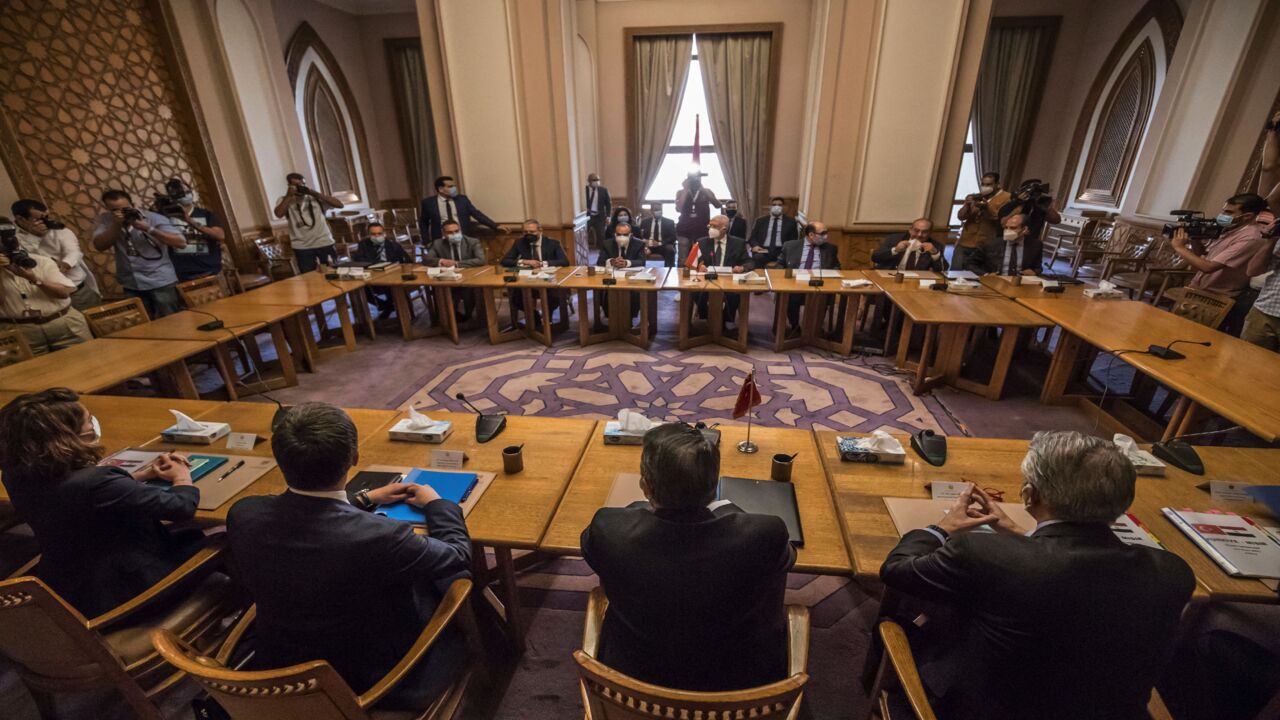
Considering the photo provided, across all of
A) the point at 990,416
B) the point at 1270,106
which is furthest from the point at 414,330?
the point at 1270,106

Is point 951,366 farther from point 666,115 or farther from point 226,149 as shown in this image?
point 226,149

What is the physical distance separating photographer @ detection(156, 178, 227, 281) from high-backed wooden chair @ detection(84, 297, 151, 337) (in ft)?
3.76

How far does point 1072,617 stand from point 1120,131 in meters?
10.1

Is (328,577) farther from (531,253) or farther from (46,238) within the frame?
(46,238)

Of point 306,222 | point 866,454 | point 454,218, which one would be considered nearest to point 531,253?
point 454,218

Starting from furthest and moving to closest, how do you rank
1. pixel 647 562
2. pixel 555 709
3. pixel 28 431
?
pixel 555 709, pixel 28 431, pixel 647 562

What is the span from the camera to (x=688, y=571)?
1.20 meters

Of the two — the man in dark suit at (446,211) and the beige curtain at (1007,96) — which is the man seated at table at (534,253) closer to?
the man in dark suit at (446,211)

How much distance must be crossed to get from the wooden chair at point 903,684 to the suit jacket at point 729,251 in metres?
4.74

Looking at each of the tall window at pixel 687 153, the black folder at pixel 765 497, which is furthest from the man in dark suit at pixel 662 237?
the black folder at pixel 765 497

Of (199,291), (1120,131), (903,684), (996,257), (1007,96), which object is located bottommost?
(903,684)

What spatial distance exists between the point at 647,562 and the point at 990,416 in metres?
3.80

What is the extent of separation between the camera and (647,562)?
4.03 feet

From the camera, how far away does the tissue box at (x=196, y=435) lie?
7.54 ft
